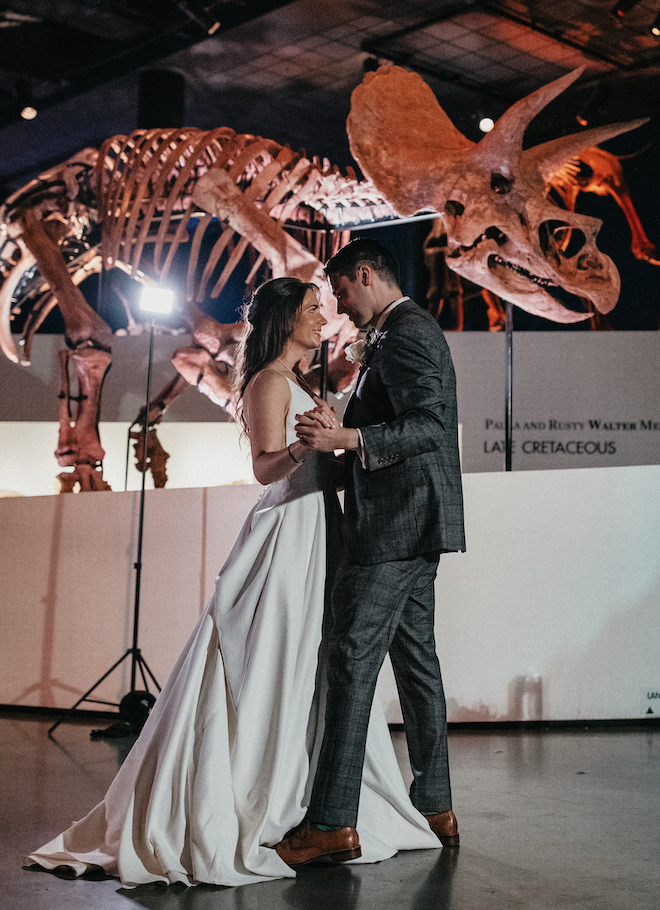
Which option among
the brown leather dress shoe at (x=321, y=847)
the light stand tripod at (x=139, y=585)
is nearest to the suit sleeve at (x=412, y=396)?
the brown leather dress shoe at (x=321, y=847)

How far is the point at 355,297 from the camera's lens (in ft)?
8.00

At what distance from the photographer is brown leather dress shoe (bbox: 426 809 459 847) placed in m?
2.36

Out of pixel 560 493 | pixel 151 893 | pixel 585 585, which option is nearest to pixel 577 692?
pixel 585 585

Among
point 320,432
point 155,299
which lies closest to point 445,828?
point 320,432

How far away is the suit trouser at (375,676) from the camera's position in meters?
2.16

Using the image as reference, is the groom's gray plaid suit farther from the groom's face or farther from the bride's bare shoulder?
the bride's bare shoulder

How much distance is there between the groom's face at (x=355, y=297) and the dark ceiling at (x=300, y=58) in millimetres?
5076

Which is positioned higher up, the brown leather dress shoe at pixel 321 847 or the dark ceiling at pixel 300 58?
the dark ceiling at pixel 300 58

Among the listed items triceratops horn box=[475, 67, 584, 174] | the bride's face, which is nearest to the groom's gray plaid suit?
the bride's face

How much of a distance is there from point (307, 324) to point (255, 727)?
1045mm

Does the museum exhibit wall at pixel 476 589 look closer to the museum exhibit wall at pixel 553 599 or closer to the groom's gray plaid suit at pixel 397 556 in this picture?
the museum exhibit wall at pixel 553 599

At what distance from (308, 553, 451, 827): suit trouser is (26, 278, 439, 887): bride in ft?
0.28

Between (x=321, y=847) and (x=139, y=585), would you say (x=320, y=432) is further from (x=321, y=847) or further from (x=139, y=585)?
(x=139, y=585)

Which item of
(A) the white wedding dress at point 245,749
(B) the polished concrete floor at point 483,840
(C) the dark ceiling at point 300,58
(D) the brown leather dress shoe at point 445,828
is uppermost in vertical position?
(C) the dark ceiling at point 300,58
